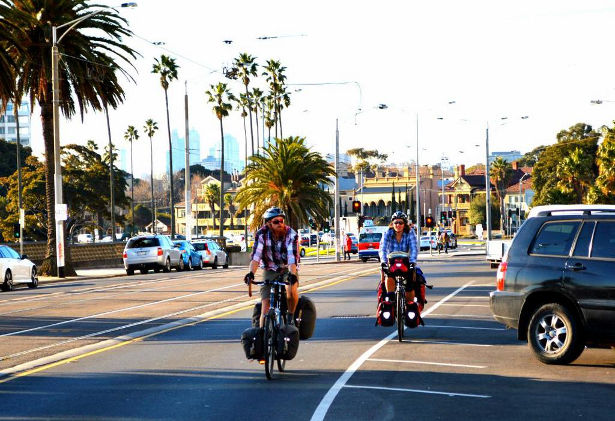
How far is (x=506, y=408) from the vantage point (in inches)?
373

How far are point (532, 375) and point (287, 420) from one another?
3874 millimetres

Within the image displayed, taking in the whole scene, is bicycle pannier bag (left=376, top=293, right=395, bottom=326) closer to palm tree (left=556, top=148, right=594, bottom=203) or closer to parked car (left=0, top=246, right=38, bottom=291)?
parked car (left=0, top=246, right=38, bottom=291)

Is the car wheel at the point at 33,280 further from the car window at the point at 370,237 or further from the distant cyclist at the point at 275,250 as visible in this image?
the car window at the point at 370,237

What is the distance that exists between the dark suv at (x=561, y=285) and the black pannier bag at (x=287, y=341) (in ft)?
9.91

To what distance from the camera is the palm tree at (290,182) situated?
59.4 meters

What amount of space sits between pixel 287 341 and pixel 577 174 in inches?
3275

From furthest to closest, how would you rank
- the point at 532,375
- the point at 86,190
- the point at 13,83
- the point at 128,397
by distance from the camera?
the point at 86,190, the point at 13,83, the point at 532,375, the point at 128,397

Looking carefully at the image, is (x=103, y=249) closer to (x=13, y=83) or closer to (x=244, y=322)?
(x=13, y=83)

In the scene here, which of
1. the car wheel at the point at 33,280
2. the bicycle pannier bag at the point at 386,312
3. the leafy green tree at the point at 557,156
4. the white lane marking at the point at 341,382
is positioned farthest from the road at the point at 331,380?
the leafy green tree at the point at 557,156

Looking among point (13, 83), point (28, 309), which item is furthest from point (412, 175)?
point (28, 309)

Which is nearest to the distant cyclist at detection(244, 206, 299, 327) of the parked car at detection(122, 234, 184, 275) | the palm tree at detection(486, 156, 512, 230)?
the parked car at detection(122, 234, 184, 275)

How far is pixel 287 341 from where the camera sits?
452 inches

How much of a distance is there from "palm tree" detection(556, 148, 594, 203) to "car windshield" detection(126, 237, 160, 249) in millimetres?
54589

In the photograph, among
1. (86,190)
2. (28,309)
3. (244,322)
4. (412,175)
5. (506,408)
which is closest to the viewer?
(506,408)
